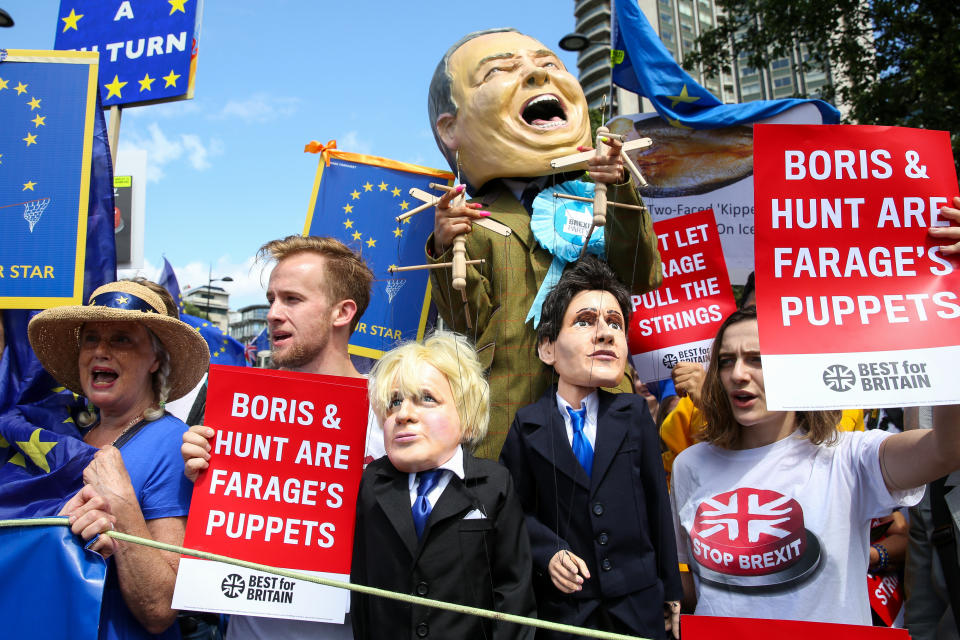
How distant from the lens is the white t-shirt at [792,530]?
232 cm

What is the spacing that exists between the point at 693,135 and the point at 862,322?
3.43 metres

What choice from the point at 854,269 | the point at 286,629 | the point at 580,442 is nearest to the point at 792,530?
the point at 580,442

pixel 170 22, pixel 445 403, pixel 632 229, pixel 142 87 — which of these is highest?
pixel 170 22

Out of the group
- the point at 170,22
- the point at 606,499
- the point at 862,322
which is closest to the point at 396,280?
the point at 170,22

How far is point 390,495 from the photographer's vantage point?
2.31 m

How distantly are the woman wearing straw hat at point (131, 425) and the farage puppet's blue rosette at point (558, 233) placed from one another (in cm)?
145

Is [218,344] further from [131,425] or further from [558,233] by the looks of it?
[558,233]

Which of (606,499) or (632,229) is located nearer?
(606,499)

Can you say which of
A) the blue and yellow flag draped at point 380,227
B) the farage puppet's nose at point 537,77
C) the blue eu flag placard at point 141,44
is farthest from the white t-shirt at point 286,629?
the blue eu flag placard at point 141,44

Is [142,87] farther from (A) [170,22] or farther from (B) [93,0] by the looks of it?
(B) [93,0]

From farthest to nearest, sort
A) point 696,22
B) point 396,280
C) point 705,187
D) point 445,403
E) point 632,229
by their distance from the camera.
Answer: point 696,22 → point 705,187 → point 396,280 → point 632,229 → point 445,403

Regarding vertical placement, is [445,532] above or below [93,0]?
below

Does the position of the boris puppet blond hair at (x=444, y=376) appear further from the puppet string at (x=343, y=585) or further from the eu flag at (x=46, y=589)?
the eu flag at (x=46, y=589)

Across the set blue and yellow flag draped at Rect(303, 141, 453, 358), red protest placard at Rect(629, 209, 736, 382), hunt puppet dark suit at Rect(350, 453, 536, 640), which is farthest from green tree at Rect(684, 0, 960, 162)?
hunt puppet dark suit at Rect(350, 453, 536, 640)
